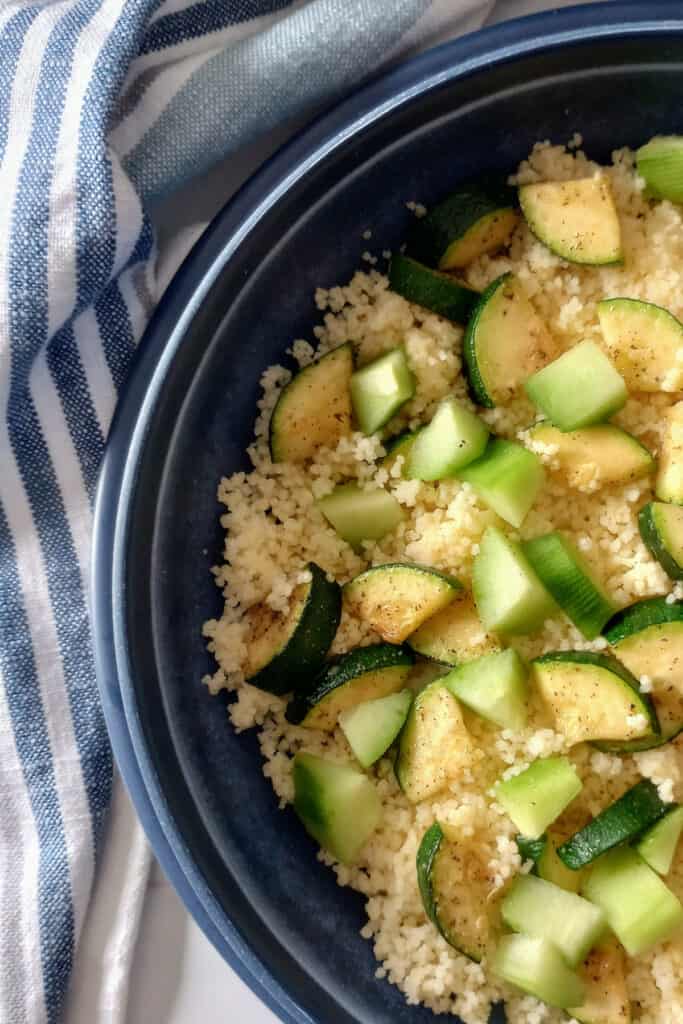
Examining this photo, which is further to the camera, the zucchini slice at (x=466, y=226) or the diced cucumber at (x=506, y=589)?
the zucchini slice at (x=466, y=226)

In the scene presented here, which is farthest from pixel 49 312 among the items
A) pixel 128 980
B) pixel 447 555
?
pixel 128 980

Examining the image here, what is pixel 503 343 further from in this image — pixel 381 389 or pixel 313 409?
pixel 313 409

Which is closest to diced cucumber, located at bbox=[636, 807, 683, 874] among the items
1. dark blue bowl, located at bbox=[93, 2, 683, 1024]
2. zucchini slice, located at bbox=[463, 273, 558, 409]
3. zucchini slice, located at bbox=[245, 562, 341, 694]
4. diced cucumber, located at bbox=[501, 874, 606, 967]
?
diced cucumber, located at bbox=[501, 874, 606, 967]

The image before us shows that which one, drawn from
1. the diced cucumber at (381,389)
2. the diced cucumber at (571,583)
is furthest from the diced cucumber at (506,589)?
the diced cucumber at (381,389)

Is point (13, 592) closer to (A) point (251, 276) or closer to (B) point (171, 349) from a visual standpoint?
(B) point (171, 349)

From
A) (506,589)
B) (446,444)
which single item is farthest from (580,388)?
(506,589)

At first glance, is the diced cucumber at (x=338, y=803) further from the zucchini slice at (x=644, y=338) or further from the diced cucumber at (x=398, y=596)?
the zucchini slice at (x=644, y=338)
